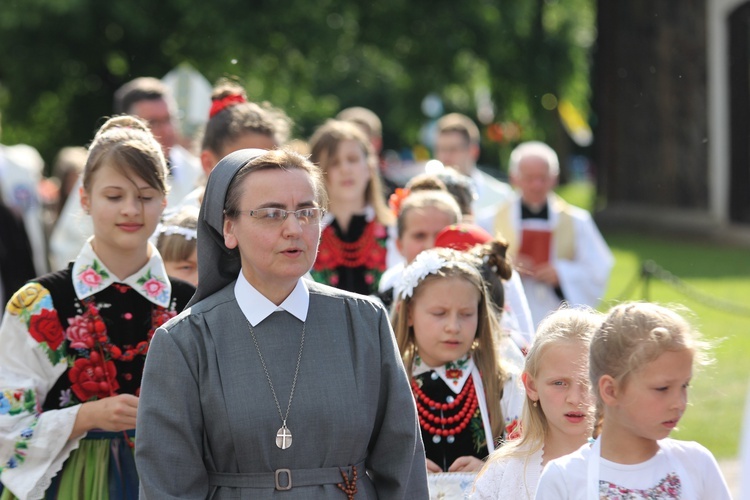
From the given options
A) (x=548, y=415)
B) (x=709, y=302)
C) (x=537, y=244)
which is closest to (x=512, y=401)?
(x=548, y=415)

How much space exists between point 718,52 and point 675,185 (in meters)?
2.78

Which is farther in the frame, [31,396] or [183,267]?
[183,267]

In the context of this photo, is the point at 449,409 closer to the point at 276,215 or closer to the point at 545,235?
the point at 276,215

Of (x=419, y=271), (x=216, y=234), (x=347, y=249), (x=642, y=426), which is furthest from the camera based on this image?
(x=347, y=249)

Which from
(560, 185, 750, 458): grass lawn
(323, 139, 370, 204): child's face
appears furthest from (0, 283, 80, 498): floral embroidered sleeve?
(323, 139, 370, 204): child's face

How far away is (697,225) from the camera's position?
70.4ft

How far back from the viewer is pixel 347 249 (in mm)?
6664

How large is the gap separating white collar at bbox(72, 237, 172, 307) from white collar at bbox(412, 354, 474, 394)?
3.18 feet

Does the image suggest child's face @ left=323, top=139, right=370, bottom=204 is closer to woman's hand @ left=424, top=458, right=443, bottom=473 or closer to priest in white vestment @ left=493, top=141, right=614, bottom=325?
priest in white vestment @ left=493, top=141, right=614, bottom=325

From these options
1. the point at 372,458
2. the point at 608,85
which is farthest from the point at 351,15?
the point at 372,458

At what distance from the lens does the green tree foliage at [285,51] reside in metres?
17.3

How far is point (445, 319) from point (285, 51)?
14.2m

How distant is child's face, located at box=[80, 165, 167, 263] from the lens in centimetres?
418

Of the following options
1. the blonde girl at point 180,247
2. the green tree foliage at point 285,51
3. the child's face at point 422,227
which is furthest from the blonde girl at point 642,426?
the green tree foliage at point 285,51
